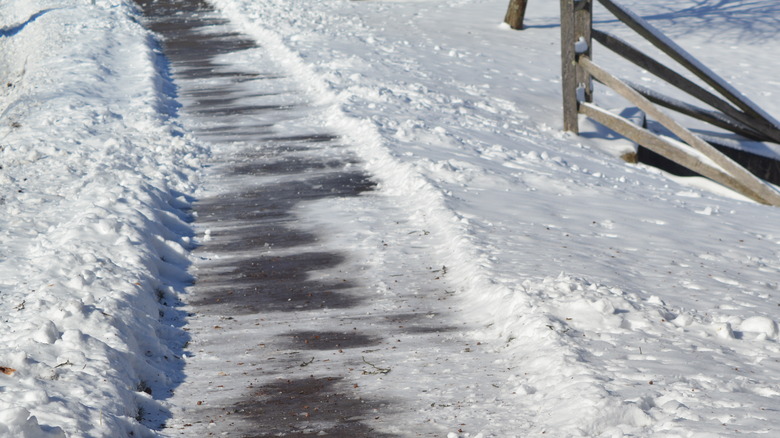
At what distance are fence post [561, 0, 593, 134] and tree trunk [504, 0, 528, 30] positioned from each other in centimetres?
825

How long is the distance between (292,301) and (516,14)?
49.5 ft

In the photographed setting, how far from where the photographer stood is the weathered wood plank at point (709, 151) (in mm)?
10523

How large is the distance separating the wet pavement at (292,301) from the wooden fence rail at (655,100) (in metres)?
3.44

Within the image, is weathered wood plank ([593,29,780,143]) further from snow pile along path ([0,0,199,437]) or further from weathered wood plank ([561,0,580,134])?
snow pile along path ([0,0,199,437])

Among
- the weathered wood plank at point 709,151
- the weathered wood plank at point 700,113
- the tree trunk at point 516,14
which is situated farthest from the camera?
the tree trunk at point 516,14

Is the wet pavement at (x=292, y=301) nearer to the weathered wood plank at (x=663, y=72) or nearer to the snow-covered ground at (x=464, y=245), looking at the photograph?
the snow-covered ground at (x=464, y=245)

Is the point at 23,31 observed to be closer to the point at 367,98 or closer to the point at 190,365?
the point at 367,98

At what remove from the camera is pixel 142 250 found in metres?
6.46

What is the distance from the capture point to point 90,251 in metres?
6.23

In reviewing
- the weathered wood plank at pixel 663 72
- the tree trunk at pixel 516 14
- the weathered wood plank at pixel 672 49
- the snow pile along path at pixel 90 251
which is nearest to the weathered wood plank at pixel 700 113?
the weathered wood plank at pixel 663 72

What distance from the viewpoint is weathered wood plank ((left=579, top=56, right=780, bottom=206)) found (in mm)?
10523

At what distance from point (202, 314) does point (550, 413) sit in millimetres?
2523

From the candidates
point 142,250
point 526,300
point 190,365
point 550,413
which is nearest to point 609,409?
point 550,413

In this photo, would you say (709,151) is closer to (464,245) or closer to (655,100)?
(655,100)
